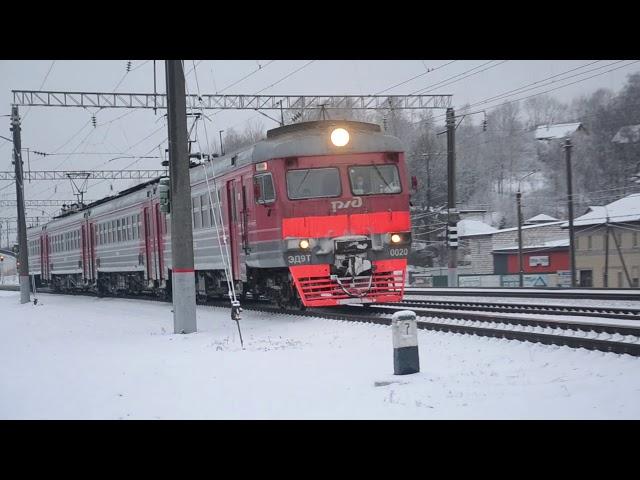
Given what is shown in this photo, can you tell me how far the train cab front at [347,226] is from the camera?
15234 mm

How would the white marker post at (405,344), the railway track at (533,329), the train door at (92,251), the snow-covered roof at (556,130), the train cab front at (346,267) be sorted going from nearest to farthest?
1. the white marker post at (405,344)
2. the railway track at (533,329)
3. the train cab front at (346,267)
4. the train door at (92,251)
5. the snow-covered roof at (556,130)

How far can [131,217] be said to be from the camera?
27312mm

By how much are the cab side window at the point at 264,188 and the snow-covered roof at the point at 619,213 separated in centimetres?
3566

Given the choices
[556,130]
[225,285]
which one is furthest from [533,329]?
[556,130]

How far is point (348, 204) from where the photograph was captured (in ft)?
51.3

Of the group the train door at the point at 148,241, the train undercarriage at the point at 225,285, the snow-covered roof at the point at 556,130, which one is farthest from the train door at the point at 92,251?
the snow-covered roof at the point at 556,130

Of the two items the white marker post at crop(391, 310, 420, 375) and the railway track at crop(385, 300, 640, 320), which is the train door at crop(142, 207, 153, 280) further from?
the white marker post at crop(391, 310, 420, 375)

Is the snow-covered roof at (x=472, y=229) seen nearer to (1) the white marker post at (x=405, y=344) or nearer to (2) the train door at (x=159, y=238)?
(2) the train door at (x=159, y=238)

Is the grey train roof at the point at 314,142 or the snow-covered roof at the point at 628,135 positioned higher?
the snow-covered roof at the point at 628,135

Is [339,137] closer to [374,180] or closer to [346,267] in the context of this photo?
[374,180]

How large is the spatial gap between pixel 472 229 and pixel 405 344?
59997mm
